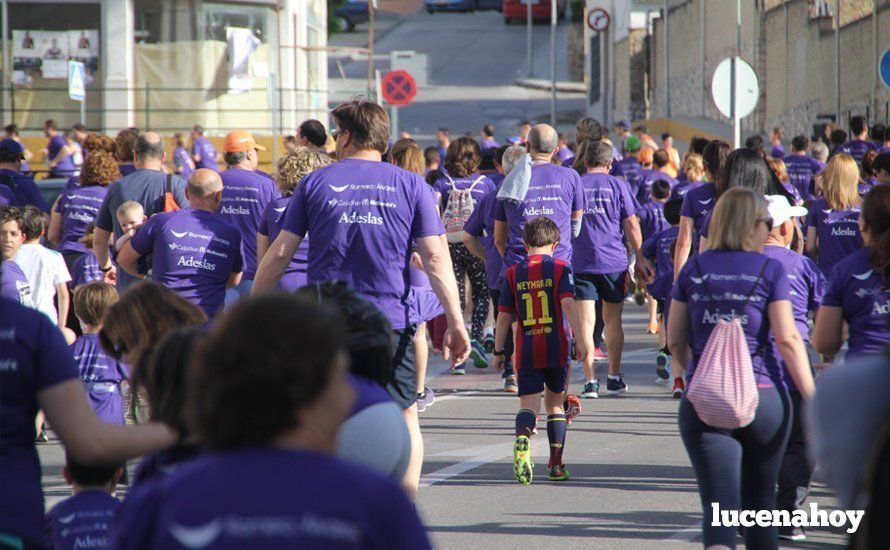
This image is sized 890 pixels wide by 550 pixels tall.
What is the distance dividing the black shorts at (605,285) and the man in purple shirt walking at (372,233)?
503 centimetres

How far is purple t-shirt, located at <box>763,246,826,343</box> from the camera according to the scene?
6613 mm

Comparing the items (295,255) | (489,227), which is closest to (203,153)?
(489,227)

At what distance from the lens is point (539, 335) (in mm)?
8305

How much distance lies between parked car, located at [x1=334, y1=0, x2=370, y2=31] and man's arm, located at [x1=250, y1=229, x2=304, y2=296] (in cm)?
5744

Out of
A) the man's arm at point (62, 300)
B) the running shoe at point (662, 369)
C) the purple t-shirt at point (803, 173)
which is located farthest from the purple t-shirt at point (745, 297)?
the purple t-shirt at point (803, 173)

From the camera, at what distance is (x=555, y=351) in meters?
8.27

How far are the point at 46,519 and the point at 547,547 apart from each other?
3.32 m

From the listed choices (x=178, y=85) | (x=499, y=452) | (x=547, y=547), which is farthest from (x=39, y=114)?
(x=547, y=547)

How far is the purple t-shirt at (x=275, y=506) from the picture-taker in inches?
90.8

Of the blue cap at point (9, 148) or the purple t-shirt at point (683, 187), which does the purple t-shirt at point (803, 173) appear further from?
the blue cap at point (9, 148)

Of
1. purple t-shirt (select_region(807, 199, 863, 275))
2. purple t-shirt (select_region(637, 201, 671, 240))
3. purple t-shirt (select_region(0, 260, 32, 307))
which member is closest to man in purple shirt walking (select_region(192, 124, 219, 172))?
purple t-shirt (select_region(637, 201, 671, 240))

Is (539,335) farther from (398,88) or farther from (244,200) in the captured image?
(398,88)

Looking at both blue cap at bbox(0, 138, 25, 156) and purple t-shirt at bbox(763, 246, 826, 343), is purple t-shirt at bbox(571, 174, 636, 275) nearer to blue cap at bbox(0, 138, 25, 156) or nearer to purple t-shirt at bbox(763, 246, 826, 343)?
purple t-shirt at bbox(763, 246, 826, 343)

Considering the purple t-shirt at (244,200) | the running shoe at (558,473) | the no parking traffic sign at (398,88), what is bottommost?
the running shoe at (558,473)
